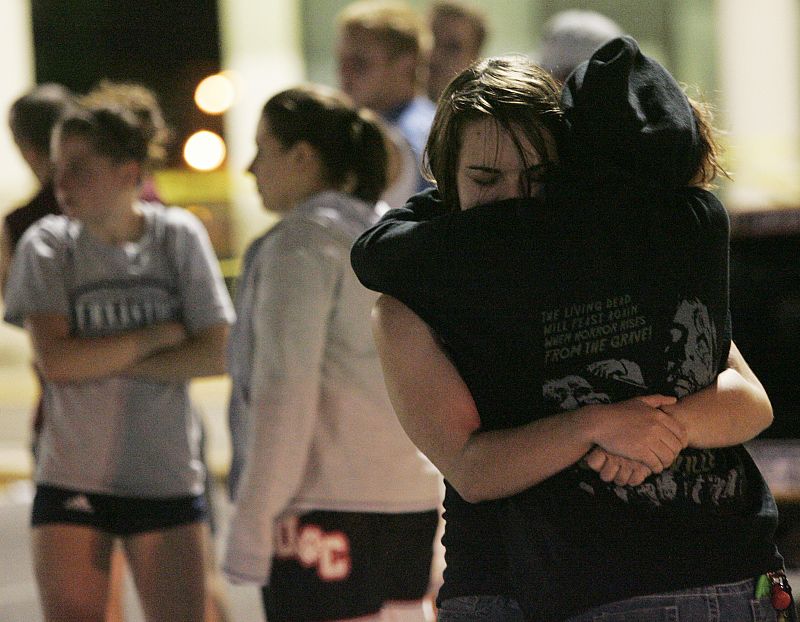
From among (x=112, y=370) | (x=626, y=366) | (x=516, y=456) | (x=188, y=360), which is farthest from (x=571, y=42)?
(x=516, y=456)

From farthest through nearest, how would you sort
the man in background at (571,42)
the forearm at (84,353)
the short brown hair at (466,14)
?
1. the short brown hair at (466,14)
2. the man in background at (571,42)
3. the forearm at (84,353)

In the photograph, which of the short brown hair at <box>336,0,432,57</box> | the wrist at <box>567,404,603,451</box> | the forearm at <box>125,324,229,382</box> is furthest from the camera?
the short brown hair at <box>336,0,432,57</box>

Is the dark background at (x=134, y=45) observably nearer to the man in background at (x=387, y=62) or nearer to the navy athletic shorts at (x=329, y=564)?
the man in background at (x=387, y=62)

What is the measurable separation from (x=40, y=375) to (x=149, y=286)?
445 mm

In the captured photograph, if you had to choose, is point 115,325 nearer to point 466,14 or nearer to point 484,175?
point 484,175

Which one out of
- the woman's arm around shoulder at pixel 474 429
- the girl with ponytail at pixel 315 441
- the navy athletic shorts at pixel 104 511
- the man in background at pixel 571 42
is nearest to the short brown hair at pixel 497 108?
the woman's arm around shoulder at pixel 474 429

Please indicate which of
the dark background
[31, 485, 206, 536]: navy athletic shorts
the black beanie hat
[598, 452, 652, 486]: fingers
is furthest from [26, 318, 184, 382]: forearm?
the dark background

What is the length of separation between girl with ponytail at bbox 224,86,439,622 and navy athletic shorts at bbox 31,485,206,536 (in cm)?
52

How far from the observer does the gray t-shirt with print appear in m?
3.70

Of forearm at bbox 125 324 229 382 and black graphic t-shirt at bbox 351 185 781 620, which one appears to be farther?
forearm at bbox 125 324 229 382

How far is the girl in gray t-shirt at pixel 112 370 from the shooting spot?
3660 mm

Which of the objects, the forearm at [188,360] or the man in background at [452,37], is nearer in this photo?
the forearm at [188,360]

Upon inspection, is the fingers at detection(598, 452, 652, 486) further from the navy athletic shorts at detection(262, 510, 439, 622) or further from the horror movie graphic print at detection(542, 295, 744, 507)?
the navy athletic shorts at detection(262, 510, 439, 622)

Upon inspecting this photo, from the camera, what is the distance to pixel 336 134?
3.41m
